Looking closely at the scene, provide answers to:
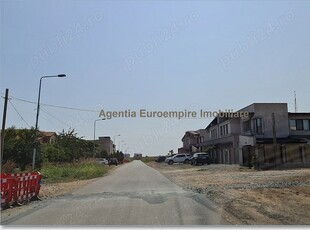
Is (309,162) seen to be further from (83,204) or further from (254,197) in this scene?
(83,204)

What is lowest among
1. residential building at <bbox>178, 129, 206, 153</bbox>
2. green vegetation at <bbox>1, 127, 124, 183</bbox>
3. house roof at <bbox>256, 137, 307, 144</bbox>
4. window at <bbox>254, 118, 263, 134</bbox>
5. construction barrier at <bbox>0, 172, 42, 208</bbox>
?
construction barrier at <bbox>0, 172, 42, 208</bbox>

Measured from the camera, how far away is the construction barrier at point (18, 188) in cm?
1355

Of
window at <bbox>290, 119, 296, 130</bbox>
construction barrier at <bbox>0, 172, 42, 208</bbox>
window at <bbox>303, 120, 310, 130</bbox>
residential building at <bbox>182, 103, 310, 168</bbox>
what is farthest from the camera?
window at <bbox>290, 119, 296, 130</bbox>

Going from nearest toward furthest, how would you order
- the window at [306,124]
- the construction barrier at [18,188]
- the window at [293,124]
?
the construction barrier at [18,188] → the window at [306,124] → the window at [293,124]

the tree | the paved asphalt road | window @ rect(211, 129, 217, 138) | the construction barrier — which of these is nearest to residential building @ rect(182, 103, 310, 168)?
window @ rect(211, 129, 217, 138)

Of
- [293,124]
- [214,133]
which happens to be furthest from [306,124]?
[214,133]

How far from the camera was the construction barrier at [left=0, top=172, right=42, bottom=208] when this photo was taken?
44.4 feet

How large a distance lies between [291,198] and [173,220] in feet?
19.5

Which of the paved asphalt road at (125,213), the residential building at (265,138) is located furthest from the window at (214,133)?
the paved asphalt road at (125,213)

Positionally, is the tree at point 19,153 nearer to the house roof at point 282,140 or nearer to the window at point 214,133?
the house roof at point 282,140

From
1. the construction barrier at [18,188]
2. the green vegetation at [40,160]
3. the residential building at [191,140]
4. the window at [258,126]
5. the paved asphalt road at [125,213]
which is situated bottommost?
the paved asphalt road at [125,213]

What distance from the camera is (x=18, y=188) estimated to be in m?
14.5

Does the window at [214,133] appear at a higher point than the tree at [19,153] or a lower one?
higher

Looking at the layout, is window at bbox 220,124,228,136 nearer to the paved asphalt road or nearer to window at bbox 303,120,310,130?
window at bbox 303,120,310,130
